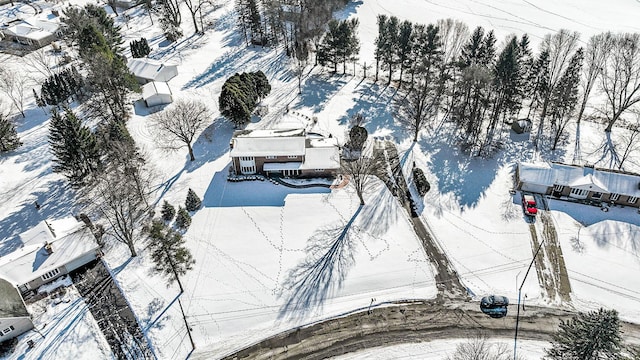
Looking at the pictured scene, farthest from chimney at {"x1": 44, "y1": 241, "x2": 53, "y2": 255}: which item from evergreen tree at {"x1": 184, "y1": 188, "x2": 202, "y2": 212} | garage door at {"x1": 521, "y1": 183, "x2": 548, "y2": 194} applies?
garage door at {"x1": 521, "y1": 183, "x2": 548, "y2": 194}

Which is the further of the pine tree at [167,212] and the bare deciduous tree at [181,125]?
the bare deciduous tree at [181,125]

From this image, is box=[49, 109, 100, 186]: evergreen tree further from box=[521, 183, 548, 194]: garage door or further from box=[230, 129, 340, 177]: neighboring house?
box=[521, 183, 548, 194]: garage door

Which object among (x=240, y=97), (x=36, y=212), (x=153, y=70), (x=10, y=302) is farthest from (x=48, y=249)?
(x=153, y=70)

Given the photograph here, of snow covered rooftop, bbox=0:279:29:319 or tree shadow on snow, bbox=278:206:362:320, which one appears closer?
snow covered rooftop, bbox=0:279:29:319

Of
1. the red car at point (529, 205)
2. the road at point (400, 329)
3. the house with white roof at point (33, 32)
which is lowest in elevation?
the road at point (400, 329)

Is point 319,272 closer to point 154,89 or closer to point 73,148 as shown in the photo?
point 73,148

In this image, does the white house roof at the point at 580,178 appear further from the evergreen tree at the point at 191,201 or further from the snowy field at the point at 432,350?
the evergreen tree at the point at 191,201

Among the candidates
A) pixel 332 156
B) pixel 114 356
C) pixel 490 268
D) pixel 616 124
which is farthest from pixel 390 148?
pixel 114 356

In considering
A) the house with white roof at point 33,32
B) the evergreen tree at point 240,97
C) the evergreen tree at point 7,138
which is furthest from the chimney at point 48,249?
the house with white roof at point 33,32
